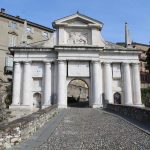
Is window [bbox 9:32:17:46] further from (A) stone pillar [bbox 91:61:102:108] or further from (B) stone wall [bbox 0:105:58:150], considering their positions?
(B) stone wall [bbox 0:105:58:150]

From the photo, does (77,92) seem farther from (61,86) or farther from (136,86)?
(61,86)

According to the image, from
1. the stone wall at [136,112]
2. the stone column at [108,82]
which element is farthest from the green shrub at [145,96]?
the stone wall at [136,112]

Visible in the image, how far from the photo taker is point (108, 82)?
35781mm

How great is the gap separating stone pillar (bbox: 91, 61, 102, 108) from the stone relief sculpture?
3.68 meters

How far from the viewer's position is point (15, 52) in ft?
116

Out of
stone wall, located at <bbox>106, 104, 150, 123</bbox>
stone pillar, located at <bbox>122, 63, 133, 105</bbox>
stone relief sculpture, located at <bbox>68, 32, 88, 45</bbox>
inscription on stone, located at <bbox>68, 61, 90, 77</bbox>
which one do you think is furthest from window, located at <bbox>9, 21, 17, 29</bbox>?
stone wall, located at <bbox>106, 104, 150, 123</bbox>

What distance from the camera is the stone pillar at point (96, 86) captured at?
3425 cm

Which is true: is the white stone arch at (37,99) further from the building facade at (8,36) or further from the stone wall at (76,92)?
the building facade at (8,36)

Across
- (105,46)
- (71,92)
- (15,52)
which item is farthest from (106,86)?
(71,92)

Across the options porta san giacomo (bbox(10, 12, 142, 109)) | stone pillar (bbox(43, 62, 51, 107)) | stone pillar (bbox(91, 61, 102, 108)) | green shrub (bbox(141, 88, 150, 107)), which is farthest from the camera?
green shrub (bbox(141, 88, 150, 107))

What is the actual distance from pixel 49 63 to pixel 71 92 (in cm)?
1699

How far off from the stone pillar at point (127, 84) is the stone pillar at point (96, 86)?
357cm

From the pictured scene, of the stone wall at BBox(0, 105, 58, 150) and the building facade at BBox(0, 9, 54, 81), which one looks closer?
the stone wall at BBox(0, 105, 58, 150)

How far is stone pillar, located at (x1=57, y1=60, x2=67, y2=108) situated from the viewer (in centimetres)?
3394
